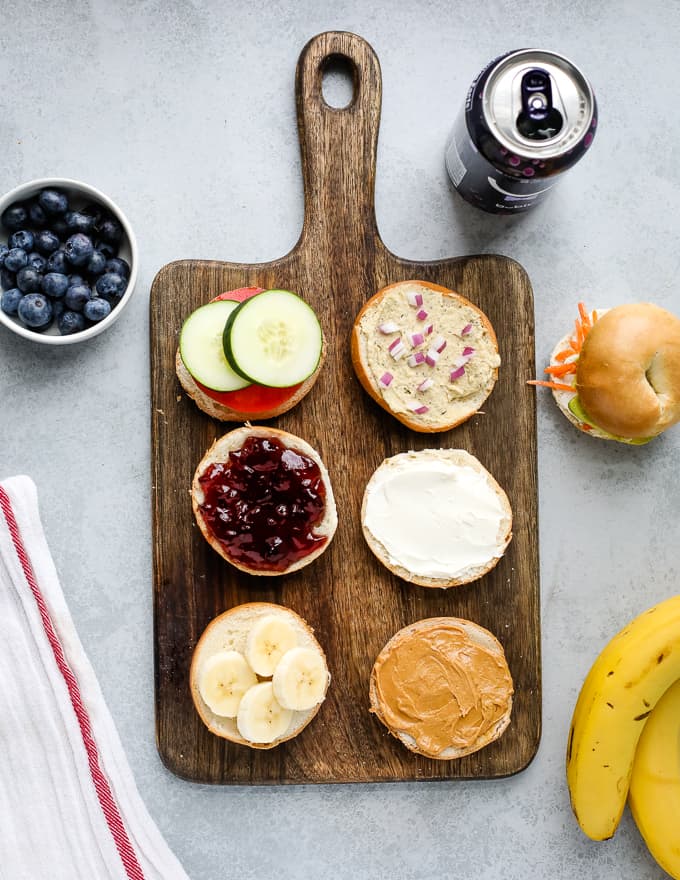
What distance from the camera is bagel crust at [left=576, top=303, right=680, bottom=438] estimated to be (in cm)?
278

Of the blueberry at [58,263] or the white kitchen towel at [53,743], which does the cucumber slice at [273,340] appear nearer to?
the blueberry at [58,263]

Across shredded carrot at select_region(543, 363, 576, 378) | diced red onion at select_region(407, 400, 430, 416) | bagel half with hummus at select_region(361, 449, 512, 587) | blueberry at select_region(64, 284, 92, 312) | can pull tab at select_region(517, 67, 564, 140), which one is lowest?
bagel half with hummus at select_region(361, 449, 512, 587)

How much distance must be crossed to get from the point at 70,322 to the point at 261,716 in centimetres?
149

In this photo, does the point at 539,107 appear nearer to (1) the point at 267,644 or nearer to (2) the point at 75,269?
(2) the point at 75,269

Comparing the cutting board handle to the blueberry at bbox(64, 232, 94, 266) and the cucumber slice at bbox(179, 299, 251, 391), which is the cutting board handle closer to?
the cucumber slice at bbox(179, 299, 251, 391)

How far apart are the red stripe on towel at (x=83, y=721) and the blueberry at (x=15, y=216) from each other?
92 centimetres

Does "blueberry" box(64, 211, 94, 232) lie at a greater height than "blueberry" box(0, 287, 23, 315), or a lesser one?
greater

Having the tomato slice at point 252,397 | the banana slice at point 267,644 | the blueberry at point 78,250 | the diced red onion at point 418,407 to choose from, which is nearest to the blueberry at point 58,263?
the blueberry at point 78,250

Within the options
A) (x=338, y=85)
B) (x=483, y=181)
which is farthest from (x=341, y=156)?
(x=483, y=181)

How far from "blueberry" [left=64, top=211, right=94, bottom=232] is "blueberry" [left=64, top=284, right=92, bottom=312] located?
201 millimetres

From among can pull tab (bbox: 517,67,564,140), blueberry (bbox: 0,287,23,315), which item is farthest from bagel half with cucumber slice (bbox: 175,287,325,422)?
can pull tab (bbox: 517,67,564,140)

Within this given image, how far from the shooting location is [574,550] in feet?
10.2

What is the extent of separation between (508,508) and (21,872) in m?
2.08

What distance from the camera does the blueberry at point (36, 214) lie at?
9.25 feet
